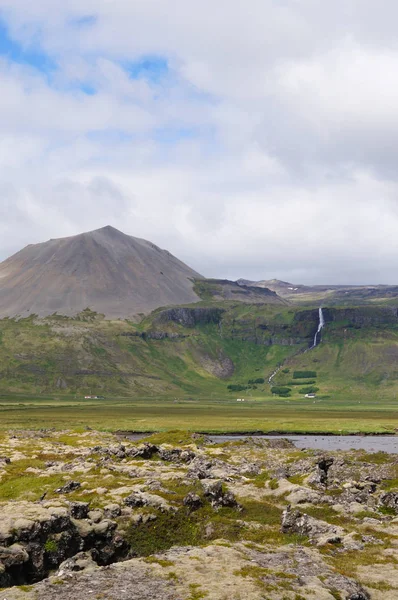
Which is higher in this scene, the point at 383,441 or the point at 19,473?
the point at 19,473

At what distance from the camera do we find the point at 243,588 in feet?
100

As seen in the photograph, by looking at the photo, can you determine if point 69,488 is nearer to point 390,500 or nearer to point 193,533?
point 193,533

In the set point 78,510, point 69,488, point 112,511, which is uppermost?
point 78,510

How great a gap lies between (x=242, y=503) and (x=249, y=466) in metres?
23.7

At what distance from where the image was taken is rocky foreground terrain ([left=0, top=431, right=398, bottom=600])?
3170 cm

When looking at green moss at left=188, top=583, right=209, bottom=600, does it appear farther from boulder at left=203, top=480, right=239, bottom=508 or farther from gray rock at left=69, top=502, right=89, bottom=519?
boulder at left=203, top=480, right=239, bottom=508

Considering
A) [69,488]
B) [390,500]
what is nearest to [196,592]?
[69,488]

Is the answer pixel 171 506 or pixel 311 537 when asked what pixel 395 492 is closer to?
pixel 311 537

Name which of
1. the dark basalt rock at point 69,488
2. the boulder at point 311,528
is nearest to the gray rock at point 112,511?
the dark basalt rock at point 69,488

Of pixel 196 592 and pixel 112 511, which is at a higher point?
pixel 196 592

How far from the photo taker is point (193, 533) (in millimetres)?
47812

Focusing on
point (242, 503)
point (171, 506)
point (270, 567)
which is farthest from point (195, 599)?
point (242, 503)

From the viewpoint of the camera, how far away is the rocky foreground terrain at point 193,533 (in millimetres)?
31703

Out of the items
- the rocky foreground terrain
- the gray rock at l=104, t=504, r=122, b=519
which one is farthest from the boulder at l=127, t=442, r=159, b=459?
the gray rock at l=104, t=504, r=122, b=519
